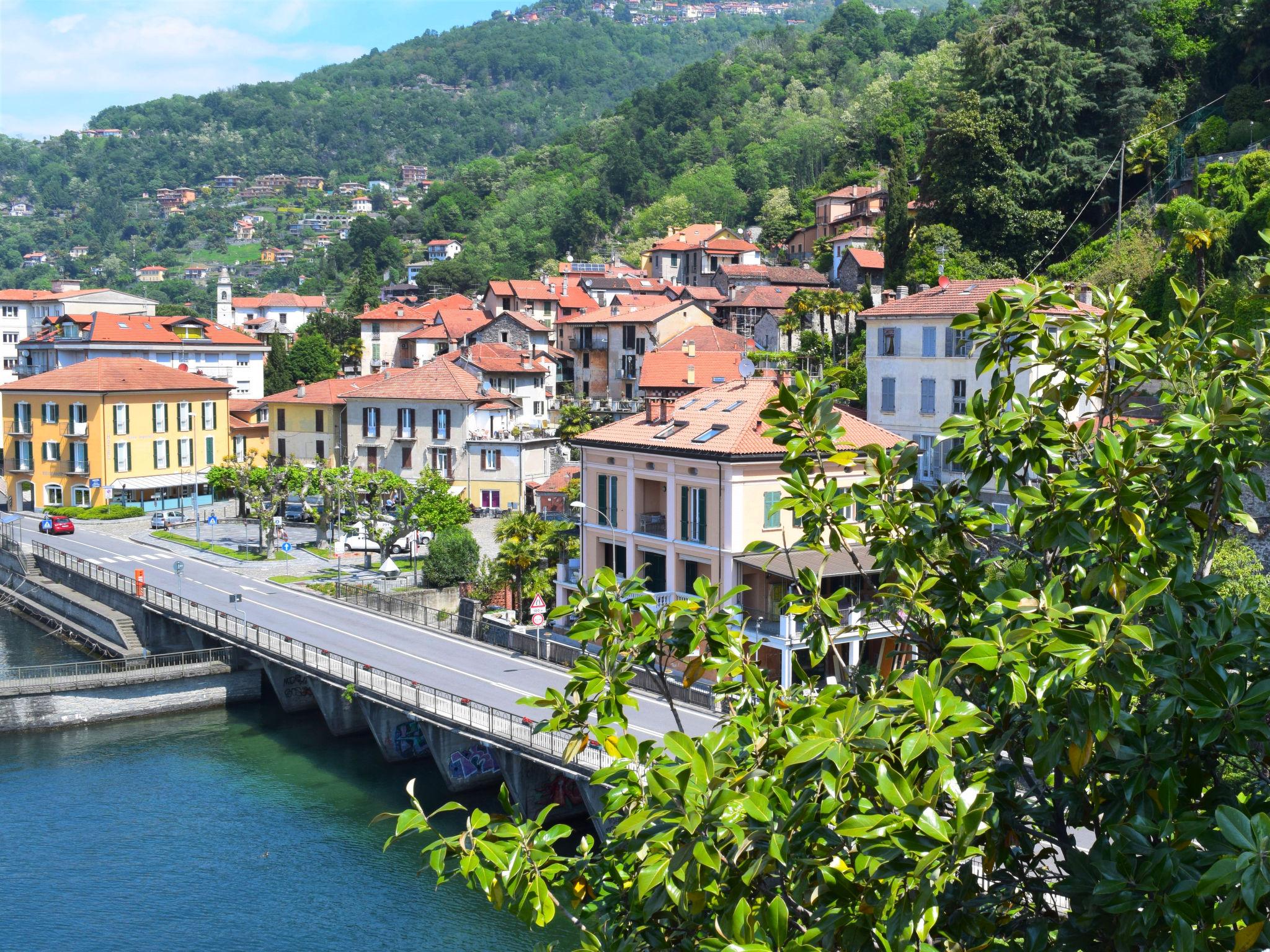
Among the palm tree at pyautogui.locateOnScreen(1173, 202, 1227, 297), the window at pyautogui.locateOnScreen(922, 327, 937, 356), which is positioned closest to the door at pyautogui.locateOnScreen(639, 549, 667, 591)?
the window at pyautogui.locateOnScreen(922, 327, 937, 356)

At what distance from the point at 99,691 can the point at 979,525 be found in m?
35.4

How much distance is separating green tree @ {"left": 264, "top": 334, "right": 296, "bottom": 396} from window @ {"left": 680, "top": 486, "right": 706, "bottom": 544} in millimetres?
63051

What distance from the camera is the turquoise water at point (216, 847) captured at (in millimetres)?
25516

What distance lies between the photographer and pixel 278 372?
96125mm

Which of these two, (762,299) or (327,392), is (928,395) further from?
(762,299)

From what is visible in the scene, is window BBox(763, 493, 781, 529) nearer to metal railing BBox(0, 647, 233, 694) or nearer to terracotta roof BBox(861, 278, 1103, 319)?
terracotta roof BBox(861, 278, 1103, 319)

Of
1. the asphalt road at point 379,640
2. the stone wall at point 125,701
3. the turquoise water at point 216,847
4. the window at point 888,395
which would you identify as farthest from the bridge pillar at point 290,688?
the window at point 888,395

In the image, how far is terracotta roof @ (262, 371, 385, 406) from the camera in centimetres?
7119

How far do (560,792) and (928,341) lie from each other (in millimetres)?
24467

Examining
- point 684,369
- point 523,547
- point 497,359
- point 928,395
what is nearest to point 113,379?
point 497,359

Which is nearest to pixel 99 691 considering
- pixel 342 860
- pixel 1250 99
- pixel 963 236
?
pixel 342 860

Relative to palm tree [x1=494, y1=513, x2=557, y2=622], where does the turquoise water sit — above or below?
below

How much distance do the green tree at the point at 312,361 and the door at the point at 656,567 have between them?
6105 centimetres

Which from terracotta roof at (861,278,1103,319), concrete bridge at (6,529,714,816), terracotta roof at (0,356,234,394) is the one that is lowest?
concrete bridge at (6,529,714,816)
